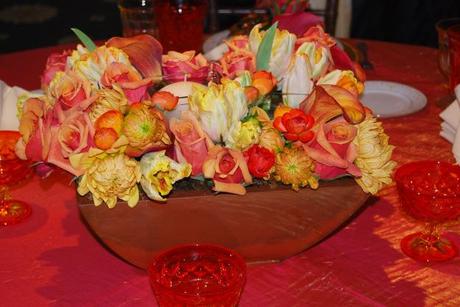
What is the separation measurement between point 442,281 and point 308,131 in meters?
0.28

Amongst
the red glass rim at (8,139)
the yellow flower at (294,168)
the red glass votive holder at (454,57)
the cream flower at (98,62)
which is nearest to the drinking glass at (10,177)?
the red glass rim at (8,139)

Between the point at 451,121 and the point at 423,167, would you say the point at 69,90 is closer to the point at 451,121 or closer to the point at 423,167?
the point at 423,167

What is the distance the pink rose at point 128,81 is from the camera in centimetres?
97

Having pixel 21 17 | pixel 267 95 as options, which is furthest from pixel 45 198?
pixel 21 17

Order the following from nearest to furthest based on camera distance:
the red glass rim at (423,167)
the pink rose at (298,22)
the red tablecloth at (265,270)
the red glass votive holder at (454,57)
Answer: the red tablecloth at (265,270)
the red glass rim at (423,167)
the pink rose at (298,22)
the red glass votive holder at (454,57)

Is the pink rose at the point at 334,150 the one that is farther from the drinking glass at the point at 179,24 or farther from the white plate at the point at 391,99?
the drinking glass at the point at 179,24

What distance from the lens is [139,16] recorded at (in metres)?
1.83

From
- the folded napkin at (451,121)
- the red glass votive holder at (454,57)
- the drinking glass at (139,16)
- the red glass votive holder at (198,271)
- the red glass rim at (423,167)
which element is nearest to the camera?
the red glass votive holder at (198,271)

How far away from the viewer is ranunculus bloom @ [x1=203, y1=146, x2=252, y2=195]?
0.92 meters

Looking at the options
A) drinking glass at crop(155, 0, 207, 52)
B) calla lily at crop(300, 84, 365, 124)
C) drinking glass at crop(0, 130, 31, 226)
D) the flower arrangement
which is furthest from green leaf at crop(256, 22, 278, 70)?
drinking glass at crop(155, 0, 207, 52)

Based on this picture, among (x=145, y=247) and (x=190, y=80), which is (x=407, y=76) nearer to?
(x=190, y=80)

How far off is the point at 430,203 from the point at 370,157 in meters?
0.13

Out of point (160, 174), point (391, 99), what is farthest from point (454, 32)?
point (160, 174)

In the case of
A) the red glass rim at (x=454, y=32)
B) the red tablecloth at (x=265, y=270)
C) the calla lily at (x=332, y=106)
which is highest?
the calla lily at (x=332, y=106)
